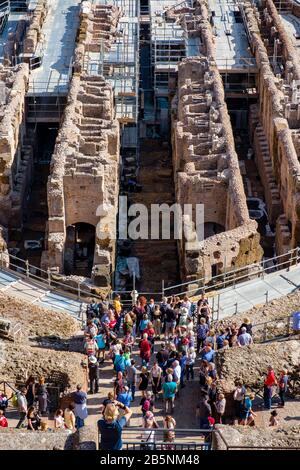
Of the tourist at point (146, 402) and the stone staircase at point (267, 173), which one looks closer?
the tourist at point (146, 402)

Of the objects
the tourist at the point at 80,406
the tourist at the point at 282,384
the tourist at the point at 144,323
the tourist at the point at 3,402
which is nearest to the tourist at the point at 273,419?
the tourist at the point at 282,384

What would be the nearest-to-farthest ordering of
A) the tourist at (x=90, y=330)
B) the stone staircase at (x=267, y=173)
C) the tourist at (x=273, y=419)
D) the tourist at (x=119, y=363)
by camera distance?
the tourist at (x=273, y=419) < the tourist at (x=119, y=363) < the tourist at (x=90, y=330) < the stone staircase at (x=267, y=173)

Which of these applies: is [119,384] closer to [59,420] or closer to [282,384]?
[59,420]

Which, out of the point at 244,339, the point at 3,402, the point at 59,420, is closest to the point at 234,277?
the point at 244,339

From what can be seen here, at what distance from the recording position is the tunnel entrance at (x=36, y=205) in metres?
51.6

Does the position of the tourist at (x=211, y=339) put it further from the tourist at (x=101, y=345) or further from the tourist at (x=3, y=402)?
the tourist at (x=3, y=402)

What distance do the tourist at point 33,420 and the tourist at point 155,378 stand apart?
3.97 meters

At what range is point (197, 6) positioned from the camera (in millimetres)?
72438

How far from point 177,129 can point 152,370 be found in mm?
24333

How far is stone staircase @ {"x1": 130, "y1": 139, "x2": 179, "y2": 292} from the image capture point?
49.0 meters

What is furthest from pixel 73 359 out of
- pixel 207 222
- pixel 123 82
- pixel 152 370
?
pixel 123 82

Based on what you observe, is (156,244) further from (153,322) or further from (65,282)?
(153,322)

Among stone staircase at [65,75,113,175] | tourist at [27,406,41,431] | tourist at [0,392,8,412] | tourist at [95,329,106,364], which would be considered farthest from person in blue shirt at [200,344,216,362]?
stone staircase at [65,75,113,175]

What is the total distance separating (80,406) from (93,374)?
2718 millimetres
